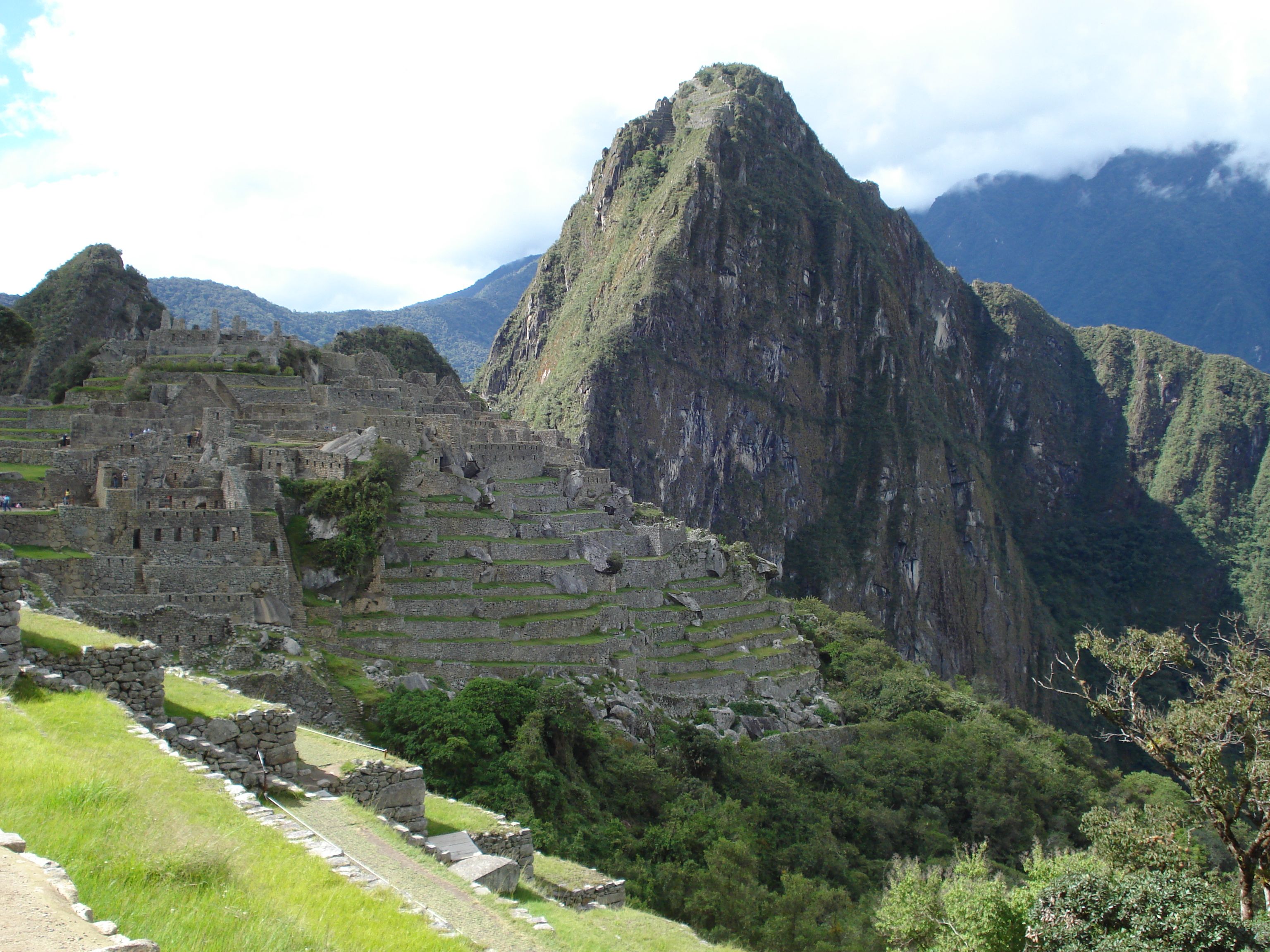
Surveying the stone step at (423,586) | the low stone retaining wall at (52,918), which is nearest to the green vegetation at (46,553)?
the stone step at (423,586)

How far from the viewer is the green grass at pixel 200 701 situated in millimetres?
10109

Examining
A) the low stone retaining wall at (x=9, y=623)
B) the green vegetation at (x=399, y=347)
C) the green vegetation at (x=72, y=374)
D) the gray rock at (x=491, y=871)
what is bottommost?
the gray rock at (x=491, y=871)

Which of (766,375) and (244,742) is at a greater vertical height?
(766,375)

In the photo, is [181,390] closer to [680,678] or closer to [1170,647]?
[680,678]

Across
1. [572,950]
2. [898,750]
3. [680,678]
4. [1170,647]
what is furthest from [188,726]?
[898,750]

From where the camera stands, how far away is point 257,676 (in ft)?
61.5

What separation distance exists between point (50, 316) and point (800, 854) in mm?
59808

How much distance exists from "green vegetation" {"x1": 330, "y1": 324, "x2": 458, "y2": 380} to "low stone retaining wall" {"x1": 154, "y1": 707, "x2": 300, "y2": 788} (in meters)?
58.2

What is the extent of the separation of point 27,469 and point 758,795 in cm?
2272

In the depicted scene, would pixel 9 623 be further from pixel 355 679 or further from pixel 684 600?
pixel 684 600

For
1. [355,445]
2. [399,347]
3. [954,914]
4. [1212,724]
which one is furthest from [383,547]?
[399,347]

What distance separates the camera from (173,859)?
245 inches

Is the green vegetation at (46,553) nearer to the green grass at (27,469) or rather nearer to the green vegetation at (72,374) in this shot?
the green grass at (27,469)

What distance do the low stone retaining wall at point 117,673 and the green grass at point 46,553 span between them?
33.7ft
